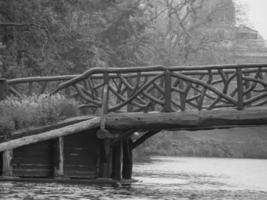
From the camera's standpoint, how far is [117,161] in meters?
21.5

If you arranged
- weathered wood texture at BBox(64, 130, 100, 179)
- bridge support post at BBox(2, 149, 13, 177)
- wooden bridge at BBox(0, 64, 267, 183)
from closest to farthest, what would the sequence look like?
bridge support post at BBox(2, 149, 13, 177)
wooden bridge at BBox(0, 64, 267, 183)
weathered wood texture at BBox(64, 130, 100, 179)

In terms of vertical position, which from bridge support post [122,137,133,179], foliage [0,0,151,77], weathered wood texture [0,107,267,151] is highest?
foliage [0,0,151,77]

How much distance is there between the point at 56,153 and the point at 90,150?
1.03m

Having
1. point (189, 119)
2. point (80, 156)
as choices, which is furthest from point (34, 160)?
point (189, 119)

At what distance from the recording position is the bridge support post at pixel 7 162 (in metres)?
19.3

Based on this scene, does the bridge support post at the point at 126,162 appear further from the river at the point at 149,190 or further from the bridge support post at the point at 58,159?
the bridge support post at the point at 58,159

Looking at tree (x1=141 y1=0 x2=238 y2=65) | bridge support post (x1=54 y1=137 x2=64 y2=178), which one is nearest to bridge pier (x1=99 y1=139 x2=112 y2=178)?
bridge support post (x1=54 y1=137 x2=64 y2=178)

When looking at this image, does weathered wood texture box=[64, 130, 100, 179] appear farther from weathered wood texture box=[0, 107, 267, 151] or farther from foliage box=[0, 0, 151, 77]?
foliage box=[0, 0, 151, 77]

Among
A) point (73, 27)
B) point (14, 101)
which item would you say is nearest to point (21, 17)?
point (73, 27)

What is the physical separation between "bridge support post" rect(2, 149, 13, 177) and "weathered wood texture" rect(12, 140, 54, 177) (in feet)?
0.64

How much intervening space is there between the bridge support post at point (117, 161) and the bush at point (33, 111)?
1403 millimetres

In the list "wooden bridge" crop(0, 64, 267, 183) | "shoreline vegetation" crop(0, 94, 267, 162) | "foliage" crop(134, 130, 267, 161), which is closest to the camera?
"wooden bridge" crop(0, 64, 267, 183)

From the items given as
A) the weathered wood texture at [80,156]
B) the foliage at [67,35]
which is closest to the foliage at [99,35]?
the foliage at [67,35]

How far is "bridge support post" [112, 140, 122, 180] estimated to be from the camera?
21484 mm
